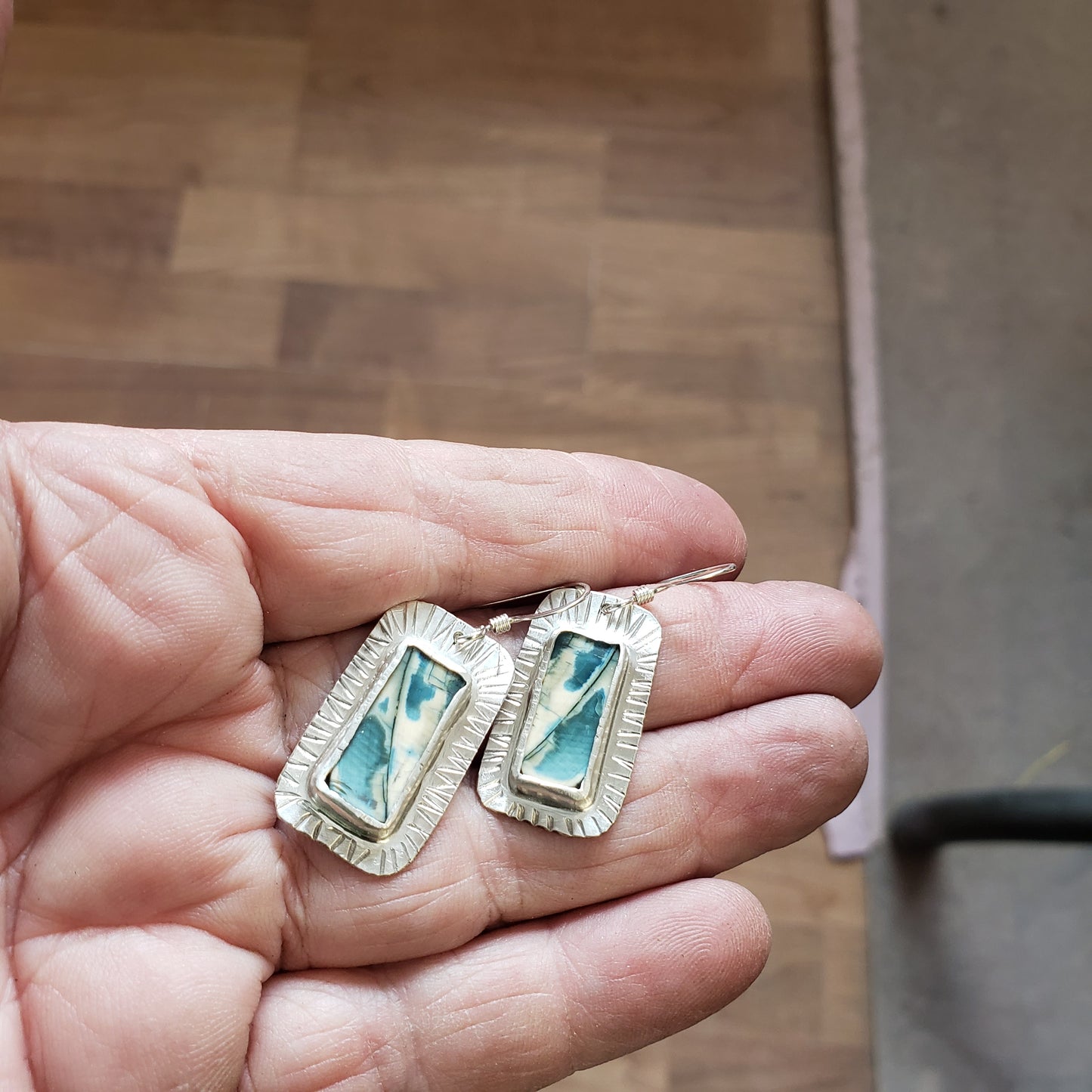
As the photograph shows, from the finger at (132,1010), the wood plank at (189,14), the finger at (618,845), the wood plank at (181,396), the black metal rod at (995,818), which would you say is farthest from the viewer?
the wood plank at (189,14)

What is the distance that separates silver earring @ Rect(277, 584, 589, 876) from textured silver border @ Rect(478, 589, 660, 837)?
0.02 meters

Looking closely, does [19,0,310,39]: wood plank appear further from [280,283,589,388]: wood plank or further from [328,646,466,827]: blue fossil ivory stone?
[328,646,466,827]: blue fossil ivory stone

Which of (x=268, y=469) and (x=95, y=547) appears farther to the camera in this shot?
(x=268, y=469)

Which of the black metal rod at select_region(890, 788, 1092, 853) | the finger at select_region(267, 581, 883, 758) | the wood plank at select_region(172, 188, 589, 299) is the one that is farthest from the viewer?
the wood plank at select_region(172, 188, 589, 299)

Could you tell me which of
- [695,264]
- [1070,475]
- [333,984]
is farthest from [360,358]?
[1070,475]

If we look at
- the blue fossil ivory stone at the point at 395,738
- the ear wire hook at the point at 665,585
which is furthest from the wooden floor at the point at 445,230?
the blue fossil ivory stone at the point at 395,738

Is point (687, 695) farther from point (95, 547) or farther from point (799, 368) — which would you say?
point (799, 368)

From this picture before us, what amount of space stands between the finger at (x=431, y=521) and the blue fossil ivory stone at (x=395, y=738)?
116 millimetres

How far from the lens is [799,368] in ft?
7.18

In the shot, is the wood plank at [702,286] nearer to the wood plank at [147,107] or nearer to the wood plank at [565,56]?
the wood plank at [565,56]

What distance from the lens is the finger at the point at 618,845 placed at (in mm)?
1256

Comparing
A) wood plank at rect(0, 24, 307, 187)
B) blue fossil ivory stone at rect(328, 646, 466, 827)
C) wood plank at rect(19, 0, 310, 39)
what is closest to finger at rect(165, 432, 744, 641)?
blue fossil ivory stone at rect(328, 646, 466, 827)

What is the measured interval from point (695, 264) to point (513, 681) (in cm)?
120

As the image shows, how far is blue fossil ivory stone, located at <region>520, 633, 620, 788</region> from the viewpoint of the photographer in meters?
1.33
